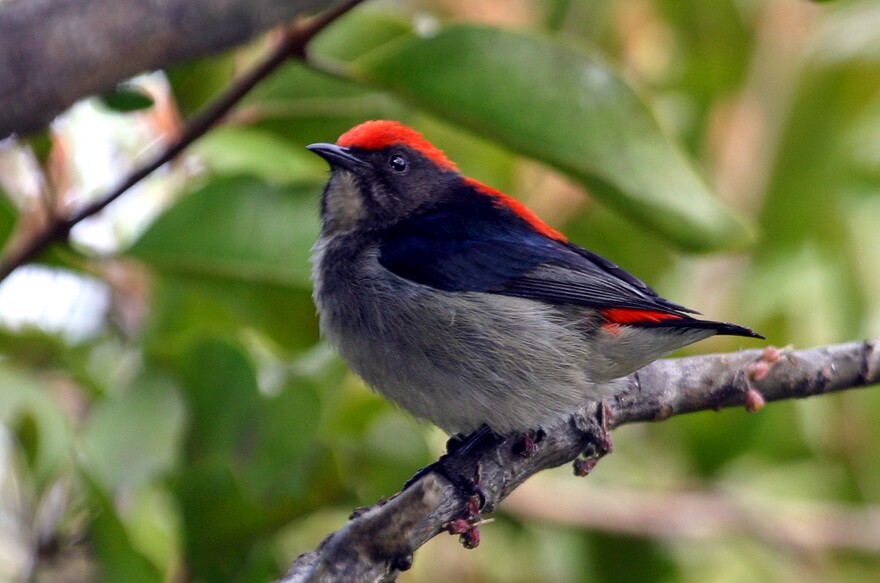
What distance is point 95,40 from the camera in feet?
3.59

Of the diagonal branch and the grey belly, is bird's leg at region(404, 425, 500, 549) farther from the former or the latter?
the diagonal branch

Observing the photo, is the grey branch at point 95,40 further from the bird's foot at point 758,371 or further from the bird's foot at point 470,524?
the bird's foot at point 758,371

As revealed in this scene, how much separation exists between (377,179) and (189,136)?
1150 millimetres

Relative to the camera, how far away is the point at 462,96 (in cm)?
329

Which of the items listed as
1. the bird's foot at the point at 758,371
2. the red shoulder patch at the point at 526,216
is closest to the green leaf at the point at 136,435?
the red shoulder patch at the point at 526,216

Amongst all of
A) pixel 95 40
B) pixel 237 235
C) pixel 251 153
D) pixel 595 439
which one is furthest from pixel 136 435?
pixel 95 40

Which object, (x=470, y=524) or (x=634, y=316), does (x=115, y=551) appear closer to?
(x=470, y=524)

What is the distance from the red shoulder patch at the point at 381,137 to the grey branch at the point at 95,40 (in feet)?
9.05

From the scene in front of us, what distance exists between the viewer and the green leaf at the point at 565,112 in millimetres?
3207

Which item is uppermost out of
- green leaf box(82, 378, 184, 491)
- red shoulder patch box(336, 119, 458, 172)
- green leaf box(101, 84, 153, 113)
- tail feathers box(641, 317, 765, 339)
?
green leaf box(101, 84, 153, 113)

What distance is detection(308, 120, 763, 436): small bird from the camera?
3344 millimetres

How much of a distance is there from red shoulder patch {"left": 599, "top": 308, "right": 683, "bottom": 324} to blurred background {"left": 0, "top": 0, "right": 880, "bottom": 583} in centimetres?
22

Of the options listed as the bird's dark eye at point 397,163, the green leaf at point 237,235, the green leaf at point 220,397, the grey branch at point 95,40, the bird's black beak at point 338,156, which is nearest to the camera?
the grey branch at point 95,40

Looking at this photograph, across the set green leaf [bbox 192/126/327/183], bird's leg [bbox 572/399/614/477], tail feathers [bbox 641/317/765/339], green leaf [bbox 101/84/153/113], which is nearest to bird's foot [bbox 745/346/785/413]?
tail feathers [bbox 641/317/765/339]
